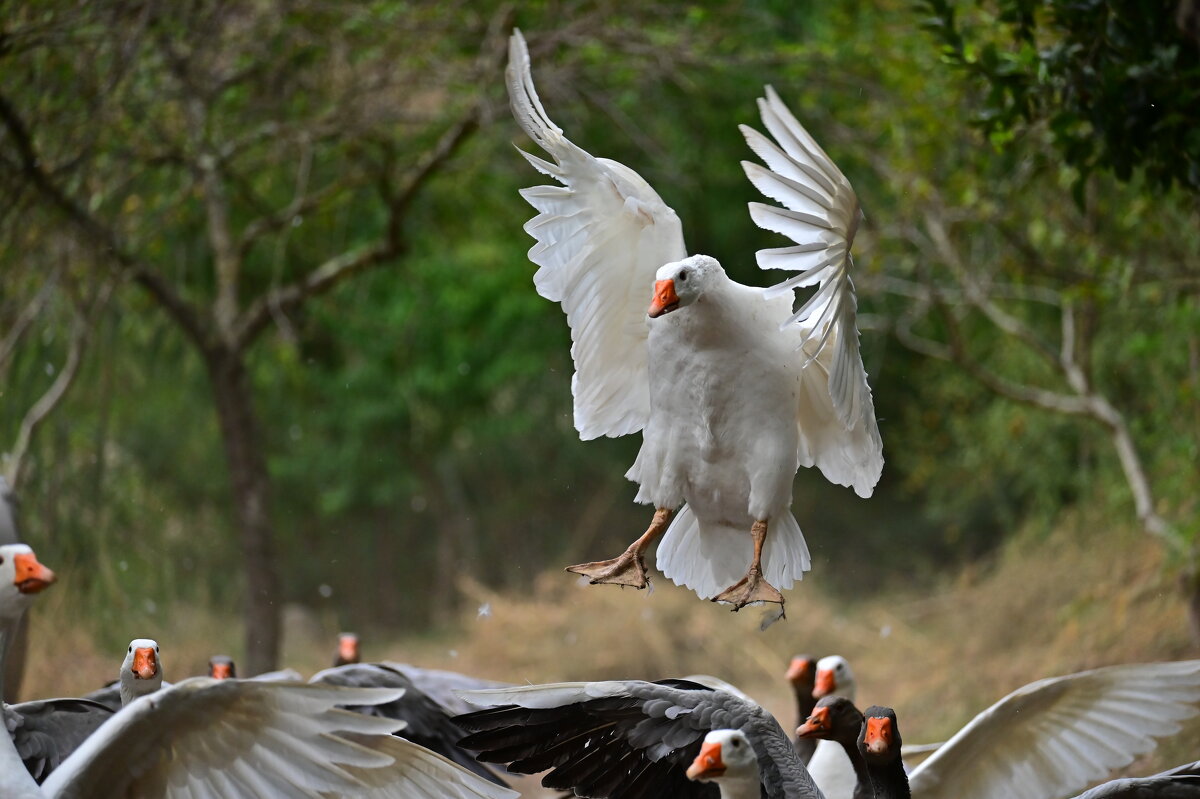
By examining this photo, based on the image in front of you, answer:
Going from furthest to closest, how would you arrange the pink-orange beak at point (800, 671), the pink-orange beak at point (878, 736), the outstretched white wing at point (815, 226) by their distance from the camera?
the pink-orange beak at point (800, 671) < the pink-orange beak at point (878, 736) < the outstretched white wing at point (815, 226)

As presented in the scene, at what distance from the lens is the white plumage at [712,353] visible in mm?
3623

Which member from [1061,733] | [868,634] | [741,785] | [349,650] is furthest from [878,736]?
[868,634]

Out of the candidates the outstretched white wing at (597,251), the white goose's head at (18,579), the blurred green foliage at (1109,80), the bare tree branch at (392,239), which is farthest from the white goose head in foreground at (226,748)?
the bare tree branch at (392,239)

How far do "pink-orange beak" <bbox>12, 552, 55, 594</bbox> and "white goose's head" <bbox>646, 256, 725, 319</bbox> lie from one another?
163 centimetres

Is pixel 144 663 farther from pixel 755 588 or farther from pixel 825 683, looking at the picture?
pixel 825 683

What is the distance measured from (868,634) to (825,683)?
6.57 m

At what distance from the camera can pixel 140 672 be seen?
13.5 ft

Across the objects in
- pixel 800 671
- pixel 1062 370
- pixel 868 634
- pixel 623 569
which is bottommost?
pixel 868 634

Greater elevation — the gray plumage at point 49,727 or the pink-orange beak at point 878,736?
the gray plumage at point 49,727

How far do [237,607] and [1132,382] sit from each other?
25.6ft

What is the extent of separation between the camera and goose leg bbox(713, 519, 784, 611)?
3787 mm

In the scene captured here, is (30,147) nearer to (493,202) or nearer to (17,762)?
(17,762)

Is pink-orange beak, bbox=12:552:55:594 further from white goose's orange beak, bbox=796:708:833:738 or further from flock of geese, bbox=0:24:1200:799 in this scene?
white goose's orange beak, bbox=796:708:833:738

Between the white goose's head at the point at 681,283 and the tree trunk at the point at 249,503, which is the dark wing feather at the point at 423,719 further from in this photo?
the tree trunk at the point at 249,503
